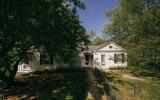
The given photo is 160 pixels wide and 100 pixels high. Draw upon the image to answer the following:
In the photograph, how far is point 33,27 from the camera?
63.2 ft

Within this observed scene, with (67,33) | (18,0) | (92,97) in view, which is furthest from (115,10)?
(18,0)

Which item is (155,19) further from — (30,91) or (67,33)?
(30,91)


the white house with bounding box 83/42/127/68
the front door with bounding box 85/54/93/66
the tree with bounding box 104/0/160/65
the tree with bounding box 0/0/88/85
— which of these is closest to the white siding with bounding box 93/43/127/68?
the white house with bounding box 83/42/127/68

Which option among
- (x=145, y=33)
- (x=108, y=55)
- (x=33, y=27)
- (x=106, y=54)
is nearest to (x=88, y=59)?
(x=106, y=54)

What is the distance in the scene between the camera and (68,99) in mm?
19484

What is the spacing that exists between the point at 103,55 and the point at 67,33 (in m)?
21.2

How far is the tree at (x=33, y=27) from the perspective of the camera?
12.1 meters

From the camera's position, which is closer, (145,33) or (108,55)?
(145,33)

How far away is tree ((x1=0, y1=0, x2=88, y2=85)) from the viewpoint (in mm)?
12060

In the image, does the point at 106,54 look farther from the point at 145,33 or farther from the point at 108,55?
the point at 145,33

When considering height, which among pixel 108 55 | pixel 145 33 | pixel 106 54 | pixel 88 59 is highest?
pixel 145 33

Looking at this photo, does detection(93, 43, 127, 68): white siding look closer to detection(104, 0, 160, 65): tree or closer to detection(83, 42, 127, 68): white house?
detection(83, 42, 127, 68): white house

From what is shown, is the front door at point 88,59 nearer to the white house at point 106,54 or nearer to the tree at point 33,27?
the white house at point 106,54

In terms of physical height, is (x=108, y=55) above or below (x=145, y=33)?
below
